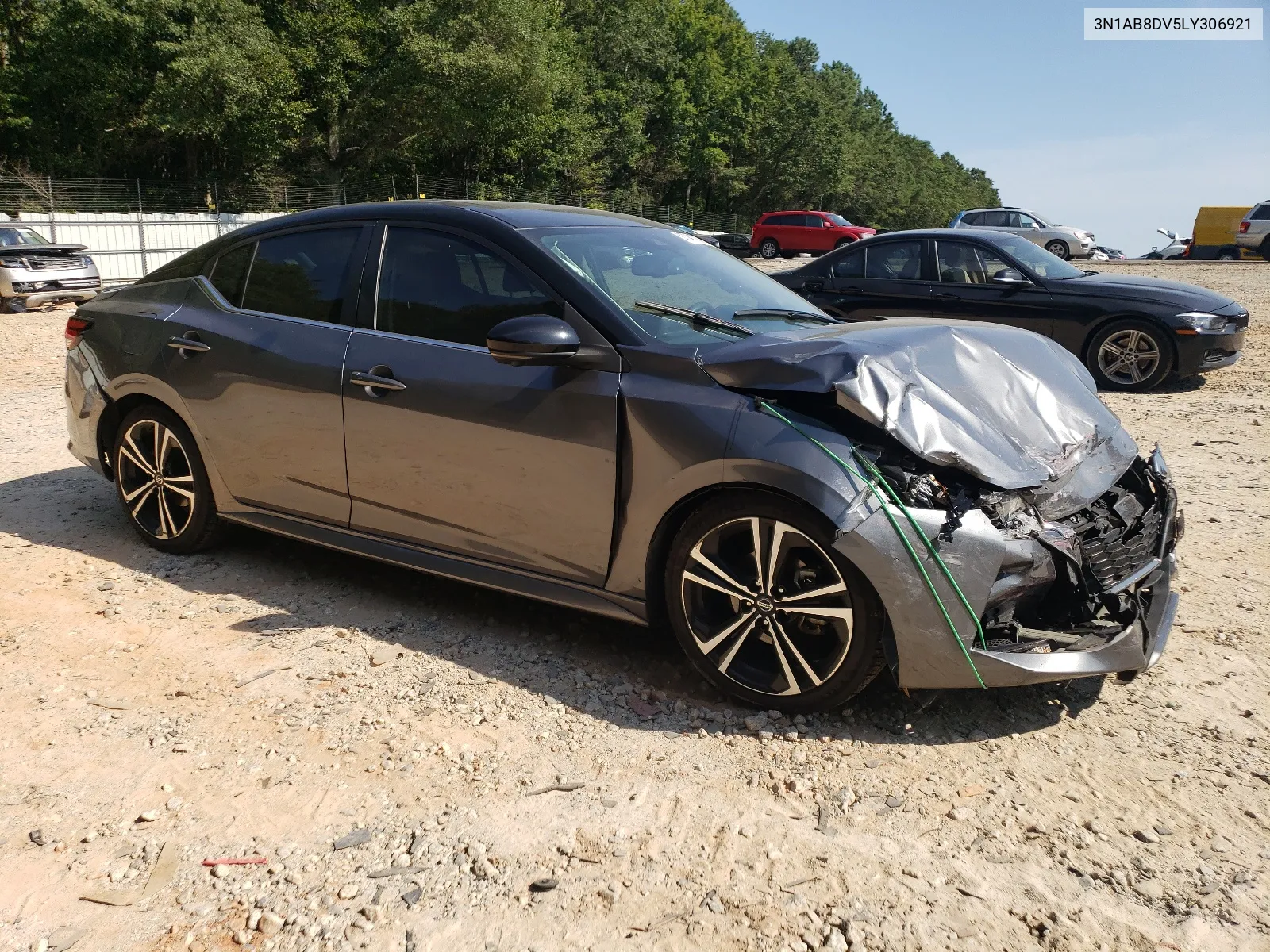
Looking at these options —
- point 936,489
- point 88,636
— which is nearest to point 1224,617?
point 936,489

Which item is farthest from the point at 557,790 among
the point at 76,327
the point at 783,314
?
the point at 76,327

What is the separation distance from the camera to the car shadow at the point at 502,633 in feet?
11.4

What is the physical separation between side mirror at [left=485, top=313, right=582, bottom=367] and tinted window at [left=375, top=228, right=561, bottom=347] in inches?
7.9

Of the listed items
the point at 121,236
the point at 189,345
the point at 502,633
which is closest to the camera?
the point at 502,633

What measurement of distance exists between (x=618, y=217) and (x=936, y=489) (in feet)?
7.10

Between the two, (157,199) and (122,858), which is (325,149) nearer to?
(157,199)

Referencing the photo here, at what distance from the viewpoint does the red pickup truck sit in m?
34.3

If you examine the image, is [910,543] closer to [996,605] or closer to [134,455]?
[996,605]

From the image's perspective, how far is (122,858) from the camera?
109 inches

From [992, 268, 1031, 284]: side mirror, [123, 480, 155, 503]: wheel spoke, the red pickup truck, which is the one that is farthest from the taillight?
the red pickup truck

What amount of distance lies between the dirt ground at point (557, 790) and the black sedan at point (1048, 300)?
232 inches

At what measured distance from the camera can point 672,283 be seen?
4.09m

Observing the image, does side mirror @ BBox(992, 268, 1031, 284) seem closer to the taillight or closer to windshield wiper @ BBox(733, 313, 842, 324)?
windshield wiper @ BBox(733, 313, 842, 324)

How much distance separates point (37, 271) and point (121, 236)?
26.8 feet
